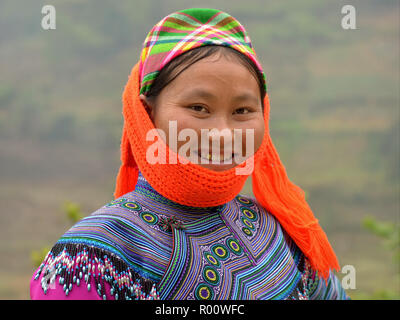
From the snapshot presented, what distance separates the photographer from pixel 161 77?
1.47 m

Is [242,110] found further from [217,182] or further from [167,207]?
[167,207]

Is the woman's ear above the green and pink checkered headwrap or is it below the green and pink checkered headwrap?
below

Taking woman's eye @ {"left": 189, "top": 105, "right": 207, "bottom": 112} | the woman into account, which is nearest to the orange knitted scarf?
the woman

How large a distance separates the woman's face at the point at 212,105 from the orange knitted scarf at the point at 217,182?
4 cm

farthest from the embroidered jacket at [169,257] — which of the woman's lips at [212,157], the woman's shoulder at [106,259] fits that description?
the woman's lips at [212,157]

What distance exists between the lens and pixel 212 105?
4.58ft

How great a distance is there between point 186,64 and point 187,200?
378 mm

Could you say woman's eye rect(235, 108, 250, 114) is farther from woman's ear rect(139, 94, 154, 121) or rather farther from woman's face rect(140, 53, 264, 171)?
woman's ear rect(139, 94, 154, 121)

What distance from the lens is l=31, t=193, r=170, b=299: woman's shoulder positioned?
1244 millimetres

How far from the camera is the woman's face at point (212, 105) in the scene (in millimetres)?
1389

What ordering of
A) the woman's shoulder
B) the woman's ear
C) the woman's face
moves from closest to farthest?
the woman's shoulder
the woman's face
the woman's ear
